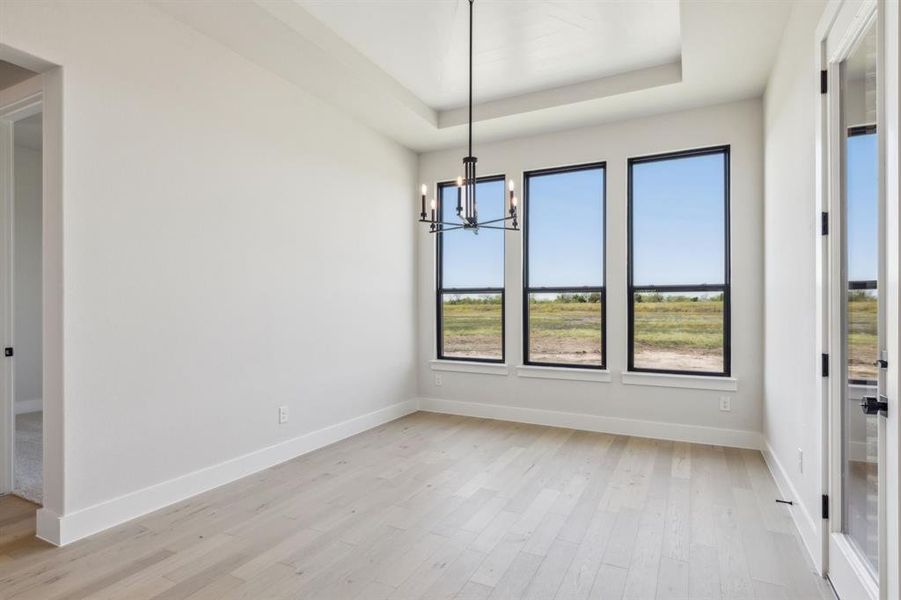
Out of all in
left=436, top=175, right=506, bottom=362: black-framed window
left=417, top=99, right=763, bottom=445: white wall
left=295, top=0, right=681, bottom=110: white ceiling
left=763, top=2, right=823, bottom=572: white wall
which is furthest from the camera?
left=436, top=175, right=506, bottom=362: black-framed window

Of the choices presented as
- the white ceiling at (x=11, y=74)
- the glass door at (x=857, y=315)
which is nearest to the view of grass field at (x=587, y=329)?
the glass door at (x=857, y=315)

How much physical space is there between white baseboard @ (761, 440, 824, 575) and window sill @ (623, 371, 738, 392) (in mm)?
721

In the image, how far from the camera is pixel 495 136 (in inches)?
201

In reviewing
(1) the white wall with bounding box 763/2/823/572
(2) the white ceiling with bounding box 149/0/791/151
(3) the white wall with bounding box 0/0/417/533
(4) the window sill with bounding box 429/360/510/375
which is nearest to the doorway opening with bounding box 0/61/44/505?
(3) the white wall with bounding box 0/0/417/533

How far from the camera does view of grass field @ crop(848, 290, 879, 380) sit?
5.98 ft

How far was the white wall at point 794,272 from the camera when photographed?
244 centimetres

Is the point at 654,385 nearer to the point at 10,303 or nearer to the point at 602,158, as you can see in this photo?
the point at 602,158

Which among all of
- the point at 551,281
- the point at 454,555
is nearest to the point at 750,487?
the point at 454,555

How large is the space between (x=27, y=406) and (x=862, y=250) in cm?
767

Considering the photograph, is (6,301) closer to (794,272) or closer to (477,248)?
(477,248)

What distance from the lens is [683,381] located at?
4387 mm

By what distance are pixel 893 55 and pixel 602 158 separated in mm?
3354

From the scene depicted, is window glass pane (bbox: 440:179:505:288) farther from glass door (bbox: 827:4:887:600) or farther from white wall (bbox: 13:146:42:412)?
white wall (bbox: 13:146:42:412)

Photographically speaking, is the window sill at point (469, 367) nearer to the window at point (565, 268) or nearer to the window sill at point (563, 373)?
the window sill at point (563, 373)
